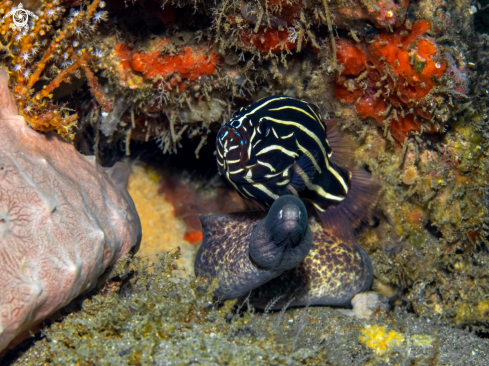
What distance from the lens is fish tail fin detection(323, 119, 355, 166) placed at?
3.61 m

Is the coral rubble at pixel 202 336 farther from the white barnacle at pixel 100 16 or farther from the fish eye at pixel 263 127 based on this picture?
the white barnacle at pixel 100 16

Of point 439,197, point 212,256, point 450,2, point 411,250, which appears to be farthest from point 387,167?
point 212,256

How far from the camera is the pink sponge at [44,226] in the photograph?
2324mm

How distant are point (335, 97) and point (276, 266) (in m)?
1.97

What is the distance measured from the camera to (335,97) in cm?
375

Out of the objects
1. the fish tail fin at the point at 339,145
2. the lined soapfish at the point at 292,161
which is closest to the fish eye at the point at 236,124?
the lined soapfish at the point at 292,161

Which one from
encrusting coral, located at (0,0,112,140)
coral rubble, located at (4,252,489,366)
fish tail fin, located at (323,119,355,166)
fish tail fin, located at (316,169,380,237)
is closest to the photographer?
coral rubble, located at (4,252,489,366)

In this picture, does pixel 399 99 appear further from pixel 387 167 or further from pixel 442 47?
pixel 387 167

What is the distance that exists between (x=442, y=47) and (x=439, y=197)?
163 cm

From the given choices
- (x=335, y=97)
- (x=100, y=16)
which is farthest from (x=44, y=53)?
(x=335, y=97)

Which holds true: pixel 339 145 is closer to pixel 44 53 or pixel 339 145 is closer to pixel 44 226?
pixel 44 226

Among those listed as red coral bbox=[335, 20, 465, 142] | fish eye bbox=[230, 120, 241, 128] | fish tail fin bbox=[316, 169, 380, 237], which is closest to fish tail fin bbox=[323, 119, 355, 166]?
fish tail fin bbox=[316, 169, 380, 237]

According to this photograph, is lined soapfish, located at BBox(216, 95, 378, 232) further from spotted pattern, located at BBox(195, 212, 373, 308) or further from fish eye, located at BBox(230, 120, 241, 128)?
spotted pattern, located at BBox(195, 212, 373, 308)

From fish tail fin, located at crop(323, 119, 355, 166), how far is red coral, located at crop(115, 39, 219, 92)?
1.39m
